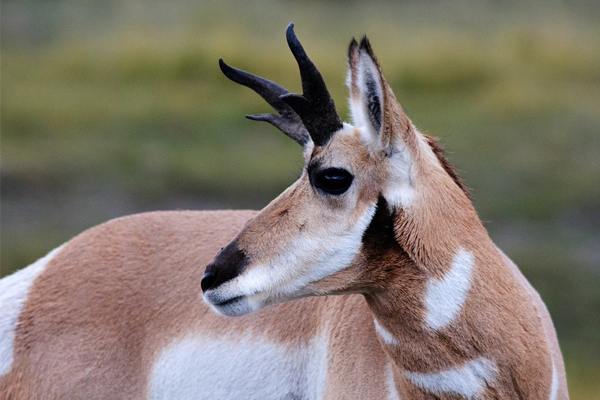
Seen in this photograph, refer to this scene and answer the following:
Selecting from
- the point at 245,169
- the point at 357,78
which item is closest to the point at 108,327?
the point at 357,78

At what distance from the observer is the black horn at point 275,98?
4484 millimetres

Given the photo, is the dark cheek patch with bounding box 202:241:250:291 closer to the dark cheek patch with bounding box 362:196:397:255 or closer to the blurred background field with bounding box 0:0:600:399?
the dark cheek patch with bounding box 362:196:397:255

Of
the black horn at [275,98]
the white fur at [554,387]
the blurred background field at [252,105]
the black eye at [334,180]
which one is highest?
the black horn at [275,98]

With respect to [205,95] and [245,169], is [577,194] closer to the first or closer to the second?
[245,169]

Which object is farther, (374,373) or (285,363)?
Answer: (285,363)

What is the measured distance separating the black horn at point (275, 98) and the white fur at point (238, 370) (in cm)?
116

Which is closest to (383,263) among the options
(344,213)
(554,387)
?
(344,213)

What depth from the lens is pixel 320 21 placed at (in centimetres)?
1769

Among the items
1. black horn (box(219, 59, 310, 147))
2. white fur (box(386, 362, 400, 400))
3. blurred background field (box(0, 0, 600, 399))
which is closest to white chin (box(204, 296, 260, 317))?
white fur (box(386, 362, 400, 400))

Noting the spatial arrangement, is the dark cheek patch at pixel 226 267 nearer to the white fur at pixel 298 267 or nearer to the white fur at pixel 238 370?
the white fur at pixel 298 267

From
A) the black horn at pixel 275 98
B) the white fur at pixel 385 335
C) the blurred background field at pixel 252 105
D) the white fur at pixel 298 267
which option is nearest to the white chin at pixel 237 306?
the white fur at pixel 298 267

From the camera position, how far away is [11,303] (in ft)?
17.3

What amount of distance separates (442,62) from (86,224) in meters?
7.48

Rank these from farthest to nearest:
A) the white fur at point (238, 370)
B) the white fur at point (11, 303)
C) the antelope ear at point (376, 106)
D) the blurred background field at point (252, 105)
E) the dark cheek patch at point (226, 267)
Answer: the blurred background field at point (252, 105)
the white fur at point (11, 303)
the white fur at point (238, 370)
the dark cheek patch at point (226, 267)
the antelope ear at point (376, 106)
